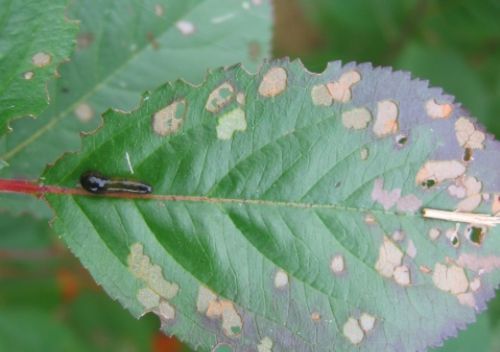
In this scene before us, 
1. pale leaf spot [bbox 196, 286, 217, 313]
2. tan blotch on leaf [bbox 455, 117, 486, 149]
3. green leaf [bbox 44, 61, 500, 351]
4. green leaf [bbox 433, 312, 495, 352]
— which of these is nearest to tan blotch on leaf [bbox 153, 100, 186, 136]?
green leaf [bbox 44, 61, 500, 351]

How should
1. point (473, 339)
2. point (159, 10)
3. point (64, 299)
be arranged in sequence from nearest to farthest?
point (159, 10), point (473, 339), point (64, 299)

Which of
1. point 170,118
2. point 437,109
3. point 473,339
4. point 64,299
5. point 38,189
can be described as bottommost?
point 64,299

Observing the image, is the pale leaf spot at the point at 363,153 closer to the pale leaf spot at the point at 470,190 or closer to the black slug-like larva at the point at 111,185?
the pale leaf spot at the point at 470,190

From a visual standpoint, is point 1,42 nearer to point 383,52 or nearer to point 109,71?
point 109,71

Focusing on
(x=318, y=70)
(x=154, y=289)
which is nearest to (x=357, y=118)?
(x=154, y=289)

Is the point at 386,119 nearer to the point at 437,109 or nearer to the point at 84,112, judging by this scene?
the point at 437,109

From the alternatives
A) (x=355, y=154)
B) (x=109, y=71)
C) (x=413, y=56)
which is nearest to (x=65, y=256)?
(x=109, y=71)

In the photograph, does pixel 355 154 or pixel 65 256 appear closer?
pixel 355 154
